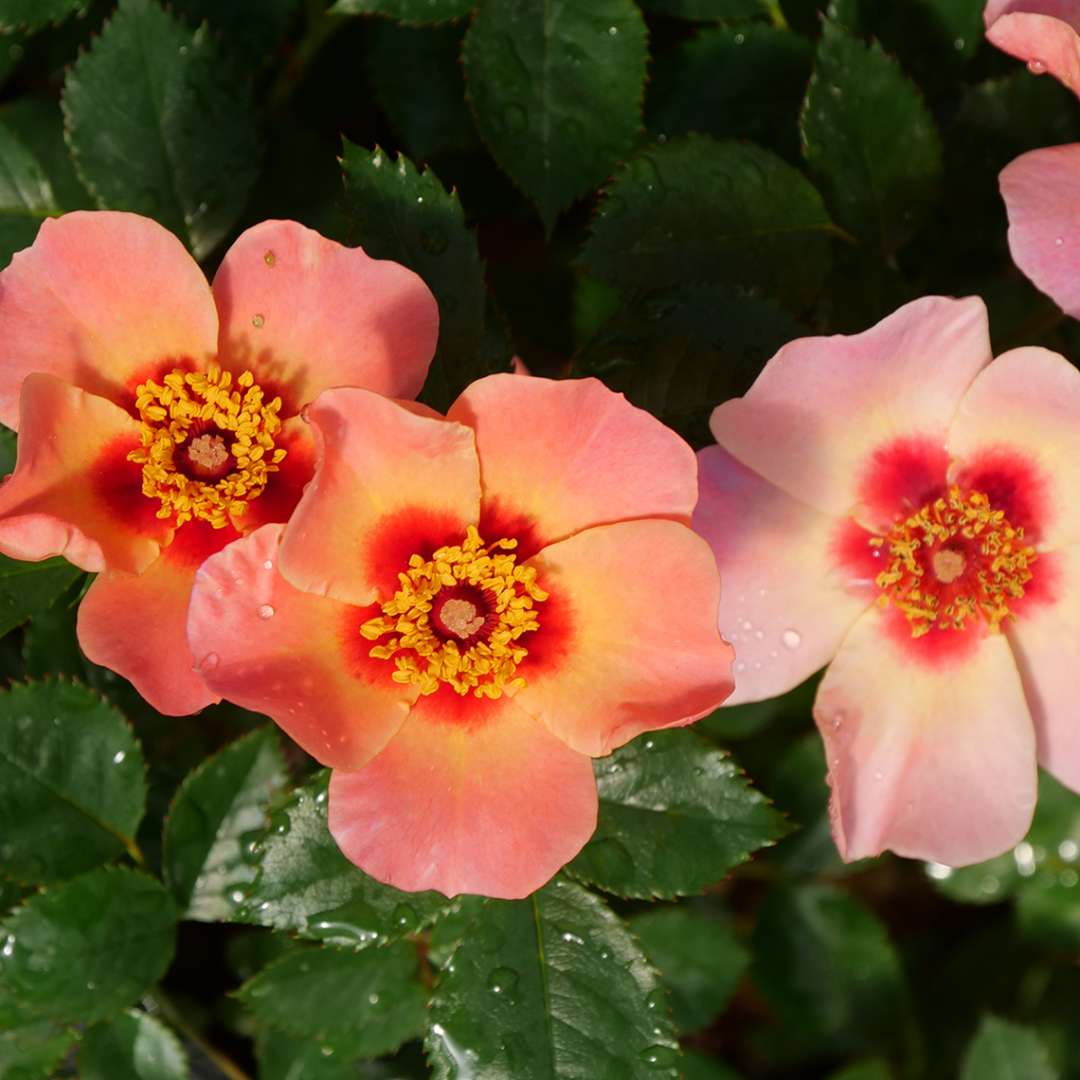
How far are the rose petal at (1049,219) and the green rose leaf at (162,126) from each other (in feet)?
3.09

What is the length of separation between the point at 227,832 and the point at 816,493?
848mm

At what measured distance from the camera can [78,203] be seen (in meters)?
1.77

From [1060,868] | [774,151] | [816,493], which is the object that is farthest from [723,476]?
[1060,868]

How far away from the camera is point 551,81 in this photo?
1.58 metres

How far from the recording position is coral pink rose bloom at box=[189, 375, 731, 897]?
3.84 feet

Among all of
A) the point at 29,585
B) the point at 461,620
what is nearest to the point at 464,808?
the point at 461,620

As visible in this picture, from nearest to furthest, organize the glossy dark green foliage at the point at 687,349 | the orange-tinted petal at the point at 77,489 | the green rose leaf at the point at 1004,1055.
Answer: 1. the orange-tinted petal at the point at 77,489
2. the glossy dark green foliage at the point at 687,349
3. the green rose leaf at the point at 1004,1055

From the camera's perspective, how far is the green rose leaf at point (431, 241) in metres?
1.36

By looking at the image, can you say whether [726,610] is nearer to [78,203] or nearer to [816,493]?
[816,493]

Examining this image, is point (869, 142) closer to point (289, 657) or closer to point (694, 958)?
point (289, 657)

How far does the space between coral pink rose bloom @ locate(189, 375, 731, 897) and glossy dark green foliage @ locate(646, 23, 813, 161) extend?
2.56 feet

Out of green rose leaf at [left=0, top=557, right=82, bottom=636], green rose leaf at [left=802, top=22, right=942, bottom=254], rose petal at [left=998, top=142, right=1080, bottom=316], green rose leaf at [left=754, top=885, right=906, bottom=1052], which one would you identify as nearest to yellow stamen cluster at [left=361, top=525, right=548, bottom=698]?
green rose leaf at [left=0, top=557, right=82, bottom=636]

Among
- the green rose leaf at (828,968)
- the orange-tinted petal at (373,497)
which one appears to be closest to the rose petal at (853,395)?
the orange-tinted petal at (373,497)

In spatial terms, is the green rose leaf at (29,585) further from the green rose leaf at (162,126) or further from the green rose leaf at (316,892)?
the green rose leaf at (162,126)
